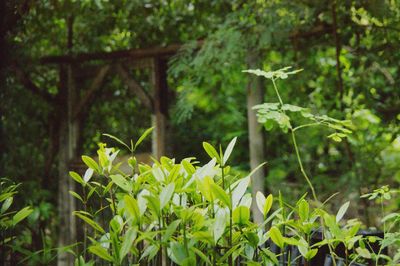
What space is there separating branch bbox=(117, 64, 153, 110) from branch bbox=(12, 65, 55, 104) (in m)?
0.88

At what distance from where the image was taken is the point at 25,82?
15.0ft

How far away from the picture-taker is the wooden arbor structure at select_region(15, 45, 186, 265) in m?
4.36

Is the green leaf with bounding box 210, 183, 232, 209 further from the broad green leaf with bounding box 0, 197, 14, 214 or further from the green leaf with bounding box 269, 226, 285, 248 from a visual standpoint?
the broad green leaf with bounding box 0, 197, 14, 214

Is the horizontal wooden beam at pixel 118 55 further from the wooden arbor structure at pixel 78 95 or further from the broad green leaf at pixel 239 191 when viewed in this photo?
the broad green leaf at pixel 239 191

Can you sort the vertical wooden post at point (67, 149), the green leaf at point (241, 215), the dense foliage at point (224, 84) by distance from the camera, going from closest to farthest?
1. the green leaf at point (241, 215)
2. the dense foliage at point (224, 84)
3. the vertical wooden post at point (67, 149)

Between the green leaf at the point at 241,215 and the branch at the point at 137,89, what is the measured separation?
339cm

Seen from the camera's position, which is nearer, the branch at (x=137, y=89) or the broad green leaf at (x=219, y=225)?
the broad green leaf at (x=219, y=225)

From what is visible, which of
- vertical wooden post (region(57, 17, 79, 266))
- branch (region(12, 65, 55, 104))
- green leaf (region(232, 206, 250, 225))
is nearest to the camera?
green leaf (region(232, 206, 250, 225))

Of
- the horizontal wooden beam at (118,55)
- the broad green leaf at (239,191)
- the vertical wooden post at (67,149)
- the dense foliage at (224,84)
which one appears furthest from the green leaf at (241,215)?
the vertical wooden post at (67,149)

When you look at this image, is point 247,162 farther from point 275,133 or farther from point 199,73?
point 199,73

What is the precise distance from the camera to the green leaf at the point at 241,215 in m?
1.03

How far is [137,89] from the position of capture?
4426 millimetres

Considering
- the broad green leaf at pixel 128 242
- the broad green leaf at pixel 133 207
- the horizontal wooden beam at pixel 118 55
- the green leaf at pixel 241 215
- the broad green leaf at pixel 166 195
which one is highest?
the horizontal wooden beam at pixel 118 55

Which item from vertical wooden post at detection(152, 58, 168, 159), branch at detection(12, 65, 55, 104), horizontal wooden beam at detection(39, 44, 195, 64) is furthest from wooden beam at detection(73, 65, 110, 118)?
vertical wooden post at detection(152, 58, 168, 159)
